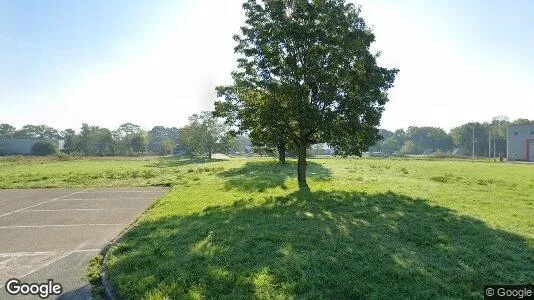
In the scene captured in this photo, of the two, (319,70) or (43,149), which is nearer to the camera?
(319,70)

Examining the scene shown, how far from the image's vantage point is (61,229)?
12609 mm

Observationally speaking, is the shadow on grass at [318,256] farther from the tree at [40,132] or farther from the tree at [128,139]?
the tree at [40,132]

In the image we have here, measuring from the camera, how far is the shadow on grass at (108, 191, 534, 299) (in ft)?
21.8

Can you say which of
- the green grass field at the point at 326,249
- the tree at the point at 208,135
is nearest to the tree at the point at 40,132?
the tree at the point at 208,135

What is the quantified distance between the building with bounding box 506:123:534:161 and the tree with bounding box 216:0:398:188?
8690cm

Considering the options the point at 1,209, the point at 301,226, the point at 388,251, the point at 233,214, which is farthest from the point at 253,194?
the point at 1,209

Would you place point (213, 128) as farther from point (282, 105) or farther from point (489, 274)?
point (489, 274)

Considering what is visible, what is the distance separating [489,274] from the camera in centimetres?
721

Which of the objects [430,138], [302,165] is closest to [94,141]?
[302,165]

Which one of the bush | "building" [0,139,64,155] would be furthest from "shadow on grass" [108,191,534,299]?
"building" [0,139,64,155]

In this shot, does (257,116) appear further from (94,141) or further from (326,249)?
(94,141)

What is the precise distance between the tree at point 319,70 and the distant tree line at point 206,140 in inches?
133

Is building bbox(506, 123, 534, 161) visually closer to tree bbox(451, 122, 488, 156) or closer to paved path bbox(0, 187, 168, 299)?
tree bbox(451, 122, 488, 156)

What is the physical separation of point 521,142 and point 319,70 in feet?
305
